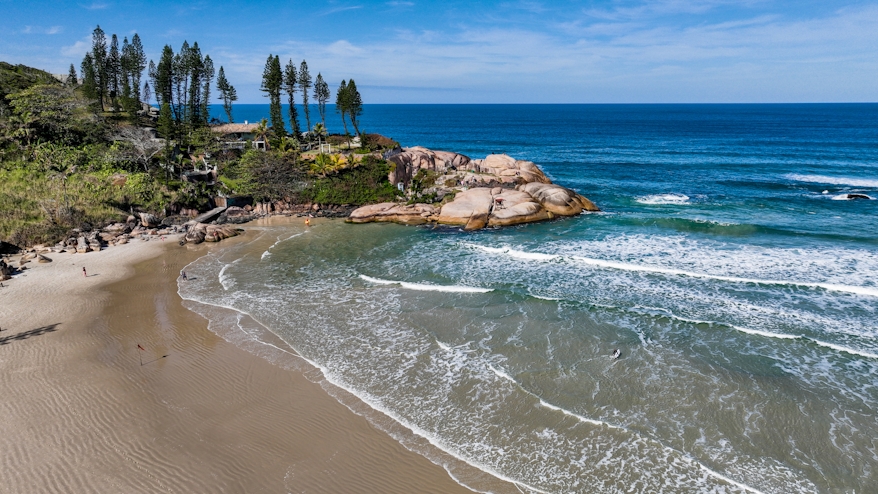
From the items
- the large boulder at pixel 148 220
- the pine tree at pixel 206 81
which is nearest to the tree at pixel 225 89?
the pine tree at pixel 206 81

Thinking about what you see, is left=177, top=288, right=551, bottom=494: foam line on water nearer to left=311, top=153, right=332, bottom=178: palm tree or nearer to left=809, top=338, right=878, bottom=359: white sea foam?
left=809, top=338, right=878, bottom=359: white sea foam

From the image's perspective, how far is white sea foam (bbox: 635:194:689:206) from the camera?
45719 millimetres

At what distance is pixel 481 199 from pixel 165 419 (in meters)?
31.1

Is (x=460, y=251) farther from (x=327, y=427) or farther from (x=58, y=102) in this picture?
(x=58, y=102)

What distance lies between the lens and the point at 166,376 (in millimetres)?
18594

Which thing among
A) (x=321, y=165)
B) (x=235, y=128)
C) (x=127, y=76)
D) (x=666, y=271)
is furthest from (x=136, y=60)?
(x=666, y=271)

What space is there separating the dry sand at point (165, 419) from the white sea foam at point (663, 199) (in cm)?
3920

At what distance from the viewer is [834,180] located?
53.3 meters

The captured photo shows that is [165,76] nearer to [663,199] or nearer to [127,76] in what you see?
[127,76]

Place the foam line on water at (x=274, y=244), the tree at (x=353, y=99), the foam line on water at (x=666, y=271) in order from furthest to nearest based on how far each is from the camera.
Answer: the tree at (x=353, y=99), the foam line on water at (x=274, y=244), the foam line on water at (x=666, y=271)

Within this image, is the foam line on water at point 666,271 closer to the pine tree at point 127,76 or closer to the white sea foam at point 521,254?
the white sea foam at point 521,254

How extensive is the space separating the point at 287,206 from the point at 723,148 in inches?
2916

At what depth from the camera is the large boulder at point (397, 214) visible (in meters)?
42.2

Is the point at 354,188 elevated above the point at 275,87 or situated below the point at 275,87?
below
